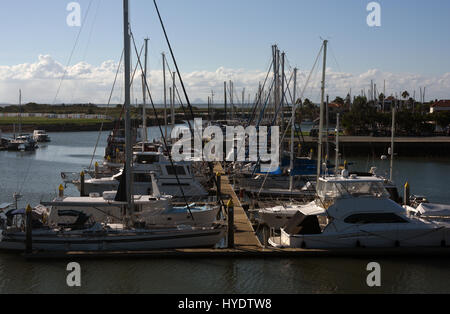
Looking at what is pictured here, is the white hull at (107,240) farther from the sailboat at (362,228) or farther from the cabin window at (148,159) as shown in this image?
the cabin window at (148,159)

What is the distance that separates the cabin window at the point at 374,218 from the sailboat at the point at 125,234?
4628mm

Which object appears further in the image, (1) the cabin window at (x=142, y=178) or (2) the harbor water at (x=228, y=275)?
(1) the cabin window at (x=142, y=178)

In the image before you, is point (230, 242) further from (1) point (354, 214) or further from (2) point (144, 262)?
(1) point (354, 214)

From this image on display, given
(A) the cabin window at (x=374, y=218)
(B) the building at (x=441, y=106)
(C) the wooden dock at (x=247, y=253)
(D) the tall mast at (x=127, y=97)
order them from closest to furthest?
1. (C) the wooden dock at (x=247, y=253)
2. (D) the tall mast at (x=127, y=97)
3. (A) the cabin window at (x=374, y=218)
4. (B) the building at (x=441, y=106)

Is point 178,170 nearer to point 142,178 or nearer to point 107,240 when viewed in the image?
point 142,178

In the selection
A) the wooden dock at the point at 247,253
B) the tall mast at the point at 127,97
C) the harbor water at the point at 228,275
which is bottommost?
the harbor water at the point at 228,275

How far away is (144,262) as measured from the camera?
57.7 ft

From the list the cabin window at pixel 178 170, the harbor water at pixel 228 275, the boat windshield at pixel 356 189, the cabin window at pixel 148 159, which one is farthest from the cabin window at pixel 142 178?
the boat windshield at pixel 356 189

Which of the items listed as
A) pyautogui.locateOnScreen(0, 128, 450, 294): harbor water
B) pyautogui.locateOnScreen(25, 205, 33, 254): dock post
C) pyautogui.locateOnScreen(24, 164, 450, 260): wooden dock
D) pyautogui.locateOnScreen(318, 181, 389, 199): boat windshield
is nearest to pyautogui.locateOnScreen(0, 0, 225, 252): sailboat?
pyautogui.locateOnScreen(25, 205, 33, 254): dock post

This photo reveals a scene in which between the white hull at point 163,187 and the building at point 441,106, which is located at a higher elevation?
the building at point 441,106

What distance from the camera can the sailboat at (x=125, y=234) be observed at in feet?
58.4

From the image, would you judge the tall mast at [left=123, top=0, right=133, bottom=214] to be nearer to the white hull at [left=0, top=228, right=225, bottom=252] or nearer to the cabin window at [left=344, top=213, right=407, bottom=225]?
the white hull at [left=0, top=228, right=225, bottom=252]

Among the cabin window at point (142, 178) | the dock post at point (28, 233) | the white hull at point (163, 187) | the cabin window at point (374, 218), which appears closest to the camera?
the dock post at point (28, 233)
